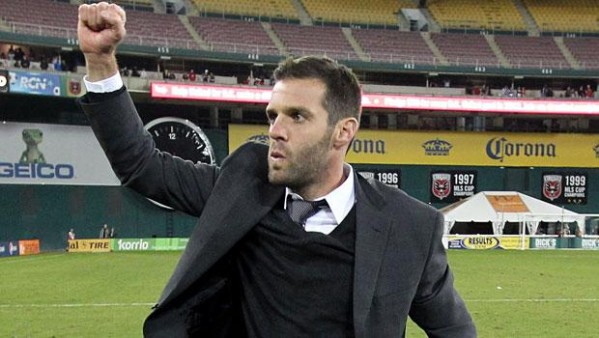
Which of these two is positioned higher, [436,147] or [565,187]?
[436,147]

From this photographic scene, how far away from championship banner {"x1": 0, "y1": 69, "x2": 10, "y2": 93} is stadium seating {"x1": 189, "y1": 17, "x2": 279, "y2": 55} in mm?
11222

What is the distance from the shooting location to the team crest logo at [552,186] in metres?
37.6

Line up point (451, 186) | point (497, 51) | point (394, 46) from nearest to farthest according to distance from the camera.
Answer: point (451, 186)
point (394, 46)
point (497, 51)

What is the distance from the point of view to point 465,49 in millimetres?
40844

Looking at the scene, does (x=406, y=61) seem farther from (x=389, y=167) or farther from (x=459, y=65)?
(x=389, y=167)

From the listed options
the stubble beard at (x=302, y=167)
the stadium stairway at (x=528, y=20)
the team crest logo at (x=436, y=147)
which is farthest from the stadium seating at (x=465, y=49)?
the stubble beard at (x=302, y=167)

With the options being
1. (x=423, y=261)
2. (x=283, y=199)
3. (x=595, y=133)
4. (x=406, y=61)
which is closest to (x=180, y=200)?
(x=283, y=199)

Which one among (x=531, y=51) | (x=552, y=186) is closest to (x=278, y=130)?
(x=552, y=186)

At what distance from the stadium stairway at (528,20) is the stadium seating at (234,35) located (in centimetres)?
1941

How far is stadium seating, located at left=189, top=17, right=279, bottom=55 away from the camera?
35.6m

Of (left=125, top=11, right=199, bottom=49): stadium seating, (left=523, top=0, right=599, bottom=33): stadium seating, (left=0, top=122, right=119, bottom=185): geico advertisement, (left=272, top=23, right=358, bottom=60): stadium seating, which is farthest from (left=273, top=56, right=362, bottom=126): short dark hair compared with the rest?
(left=523, top=0, right=599, bottom=33): stadium seating

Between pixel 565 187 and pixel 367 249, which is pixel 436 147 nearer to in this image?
pixel 565 187

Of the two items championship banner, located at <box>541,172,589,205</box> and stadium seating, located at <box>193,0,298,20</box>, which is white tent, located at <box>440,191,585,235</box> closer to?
championship banner, located at <box>541,172,589,205</box>

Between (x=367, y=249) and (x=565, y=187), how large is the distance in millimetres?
38965
